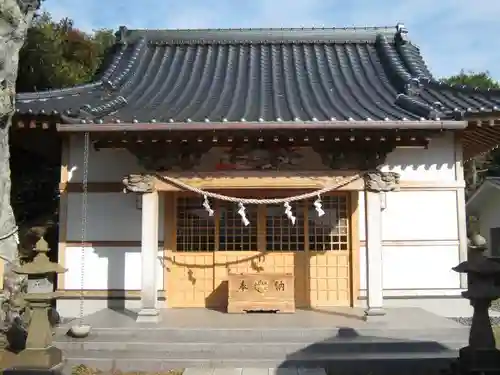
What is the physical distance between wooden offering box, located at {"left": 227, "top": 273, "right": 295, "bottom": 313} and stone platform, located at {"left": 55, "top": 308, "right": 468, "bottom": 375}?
31.5 inches

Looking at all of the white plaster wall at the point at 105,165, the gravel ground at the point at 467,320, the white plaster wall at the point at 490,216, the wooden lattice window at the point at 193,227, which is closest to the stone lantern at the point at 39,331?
the white plaster wall at the point at 105,165

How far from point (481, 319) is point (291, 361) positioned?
2452 mm

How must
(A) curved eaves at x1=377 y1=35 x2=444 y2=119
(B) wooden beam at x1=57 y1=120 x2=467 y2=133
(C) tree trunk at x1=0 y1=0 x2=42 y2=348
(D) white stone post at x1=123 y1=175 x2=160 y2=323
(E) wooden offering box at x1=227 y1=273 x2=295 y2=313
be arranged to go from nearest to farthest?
(B) wooden beam at x1=57 y1=120 x2=467 y2=133
(D) white stone post at x1=123 y1=175 x2=160 y2=323
(C) tree trunk at x1=0 y1=0 x2=42 y2=348
(A) curved eaves at x1=377 y1=35 x2=444 y2=119
(E) wooden offering box at x1=227 y1=273 x2=295 y2=313

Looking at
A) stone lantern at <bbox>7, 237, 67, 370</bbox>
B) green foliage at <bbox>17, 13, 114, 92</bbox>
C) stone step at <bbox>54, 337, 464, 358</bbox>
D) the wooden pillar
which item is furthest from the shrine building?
green foliage at <bbox>17, 13, 114, 92</bbox>

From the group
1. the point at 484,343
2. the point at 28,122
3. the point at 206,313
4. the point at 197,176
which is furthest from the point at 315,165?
the point at 28,122

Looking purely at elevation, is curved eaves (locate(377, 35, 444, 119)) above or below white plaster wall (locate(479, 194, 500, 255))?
above

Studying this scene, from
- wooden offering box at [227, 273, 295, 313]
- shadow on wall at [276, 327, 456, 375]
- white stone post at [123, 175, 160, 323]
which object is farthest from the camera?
wooden offering box at [227, 273, 295, 313]

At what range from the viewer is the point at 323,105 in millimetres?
9375

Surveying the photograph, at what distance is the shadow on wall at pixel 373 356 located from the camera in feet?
21.7

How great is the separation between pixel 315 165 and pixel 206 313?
10.7 feet

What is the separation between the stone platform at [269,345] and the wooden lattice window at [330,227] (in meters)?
2.02

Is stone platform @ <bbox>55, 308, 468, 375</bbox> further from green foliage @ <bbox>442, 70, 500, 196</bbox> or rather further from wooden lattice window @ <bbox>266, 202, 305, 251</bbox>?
green foliage @ <bbox>442, 70, 500, 196</bbox>

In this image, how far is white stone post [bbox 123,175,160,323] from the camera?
805 cm

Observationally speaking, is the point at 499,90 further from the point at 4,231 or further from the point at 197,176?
the point at 4,231
